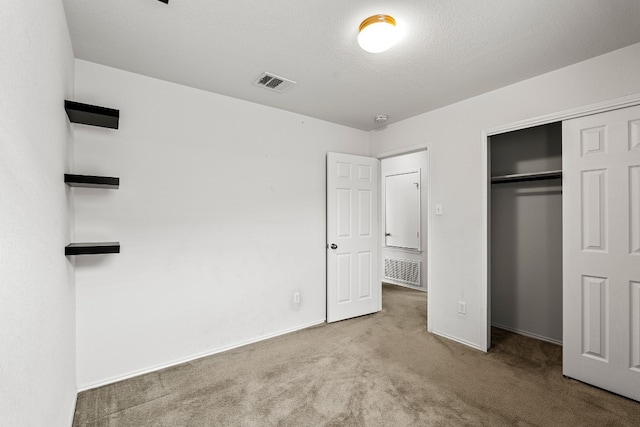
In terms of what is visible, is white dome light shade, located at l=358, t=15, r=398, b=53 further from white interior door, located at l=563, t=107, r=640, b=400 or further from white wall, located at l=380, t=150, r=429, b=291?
white wall, located at l=380, t=150, r=429, b=291

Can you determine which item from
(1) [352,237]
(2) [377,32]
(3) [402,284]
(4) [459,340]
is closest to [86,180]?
(2) [377,32]

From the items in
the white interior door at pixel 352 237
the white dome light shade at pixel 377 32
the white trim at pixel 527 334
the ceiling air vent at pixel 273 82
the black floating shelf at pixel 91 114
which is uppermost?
the ceiling air vent at pixel 273 82

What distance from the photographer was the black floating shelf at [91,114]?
1849mm

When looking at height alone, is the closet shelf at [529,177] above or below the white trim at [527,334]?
above

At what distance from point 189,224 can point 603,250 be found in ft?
11.1

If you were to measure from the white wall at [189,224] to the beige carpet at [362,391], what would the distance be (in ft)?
1.01

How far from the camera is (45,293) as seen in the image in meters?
1.28

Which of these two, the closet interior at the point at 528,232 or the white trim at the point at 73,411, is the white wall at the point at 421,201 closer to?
the closet interior at the point at 528,232

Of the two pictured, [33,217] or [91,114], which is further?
[91,114]

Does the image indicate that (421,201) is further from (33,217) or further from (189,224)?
(33,217)

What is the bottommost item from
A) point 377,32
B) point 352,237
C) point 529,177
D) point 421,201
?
point 352,237

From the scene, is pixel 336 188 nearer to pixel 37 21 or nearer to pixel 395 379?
pixel 395 379

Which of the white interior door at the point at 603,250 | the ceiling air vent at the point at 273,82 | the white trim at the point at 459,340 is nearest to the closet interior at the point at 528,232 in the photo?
the white interior door at the point at 603,250

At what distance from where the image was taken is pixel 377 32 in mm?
1781
